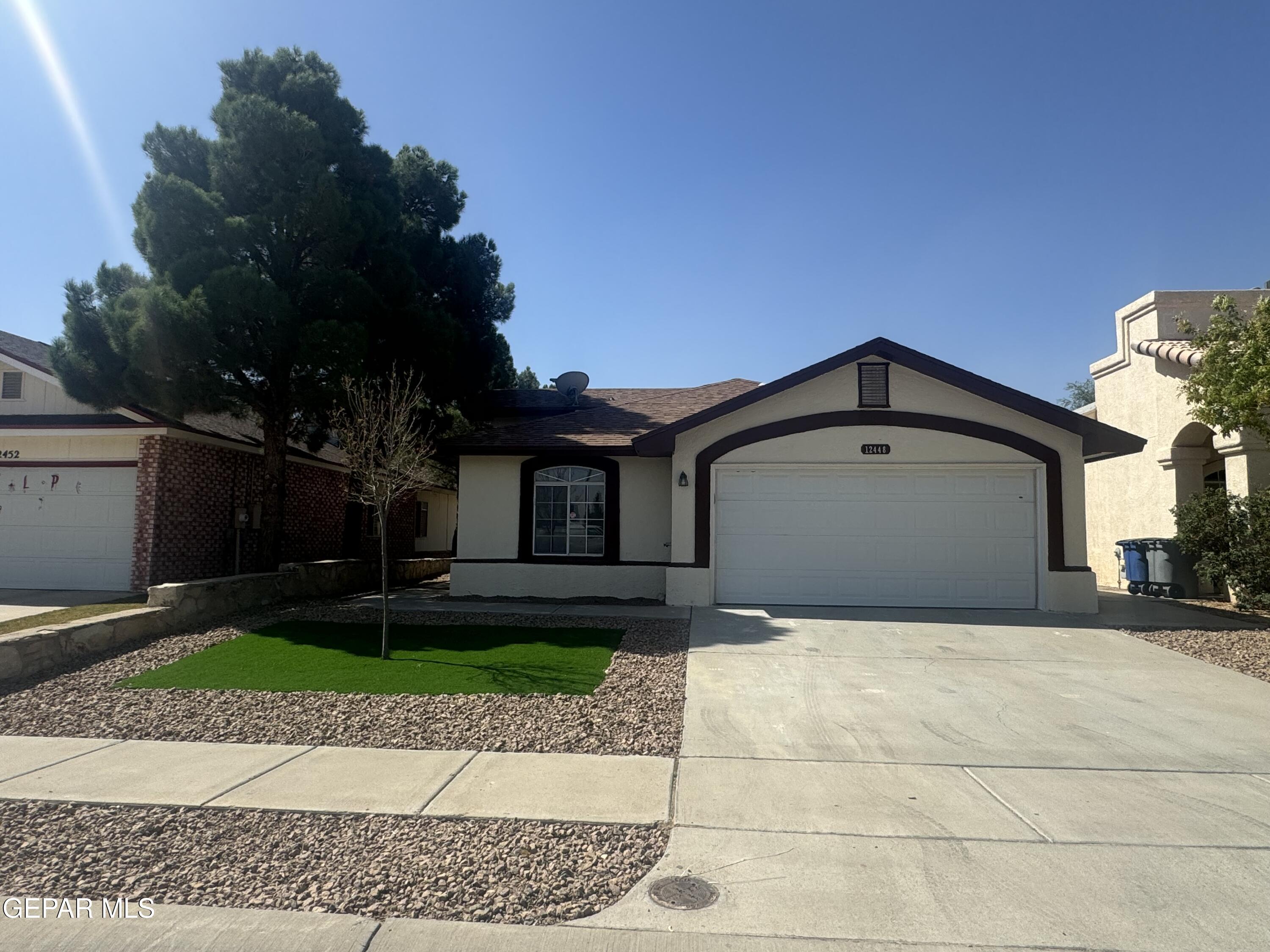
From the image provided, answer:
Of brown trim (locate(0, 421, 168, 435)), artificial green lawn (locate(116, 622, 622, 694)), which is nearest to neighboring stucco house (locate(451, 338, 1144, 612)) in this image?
artificial green lawn (locate(116, 622, 622, 694))

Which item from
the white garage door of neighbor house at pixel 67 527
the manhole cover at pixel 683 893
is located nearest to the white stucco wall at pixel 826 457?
the white garage door of neighbor house at pixel 67 527

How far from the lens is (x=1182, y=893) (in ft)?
12.1

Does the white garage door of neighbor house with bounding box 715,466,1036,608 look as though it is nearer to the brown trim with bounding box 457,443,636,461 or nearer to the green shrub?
the brown trim with bounding box 457,443,636,461

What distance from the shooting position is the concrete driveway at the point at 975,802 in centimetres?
350

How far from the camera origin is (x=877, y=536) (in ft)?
41.1

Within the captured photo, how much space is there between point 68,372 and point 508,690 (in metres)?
10.9

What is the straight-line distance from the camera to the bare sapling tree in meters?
9.22

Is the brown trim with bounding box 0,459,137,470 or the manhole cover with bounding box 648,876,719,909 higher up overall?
the brown trim with bounding box 0,459,137,470

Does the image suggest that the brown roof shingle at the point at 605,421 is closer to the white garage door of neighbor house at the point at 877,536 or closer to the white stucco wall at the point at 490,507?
the white stucco wall at the point at 490,507

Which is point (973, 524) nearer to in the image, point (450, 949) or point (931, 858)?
point (931, 858)

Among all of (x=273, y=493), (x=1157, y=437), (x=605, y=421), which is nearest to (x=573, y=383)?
(x=605, y=421)

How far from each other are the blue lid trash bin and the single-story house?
55.6 feet

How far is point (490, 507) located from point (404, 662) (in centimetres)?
609

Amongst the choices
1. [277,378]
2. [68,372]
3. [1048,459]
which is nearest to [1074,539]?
[1048,459]
